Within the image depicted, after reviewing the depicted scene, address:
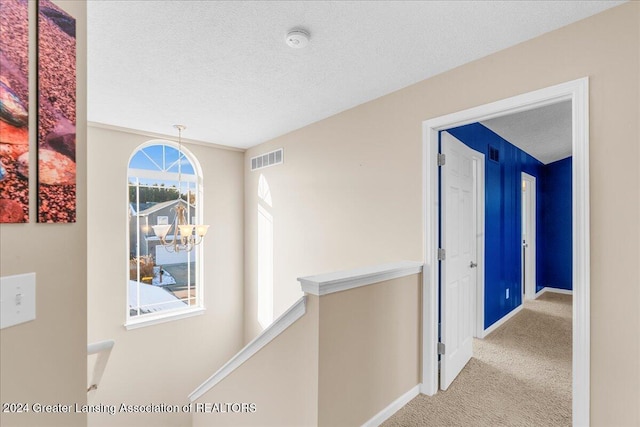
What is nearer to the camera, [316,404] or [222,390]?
[316,404]

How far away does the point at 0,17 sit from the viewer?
812 mm

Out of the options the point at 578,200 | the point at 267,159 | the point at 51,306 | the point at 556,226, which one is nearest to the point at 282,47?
the point at 51,306

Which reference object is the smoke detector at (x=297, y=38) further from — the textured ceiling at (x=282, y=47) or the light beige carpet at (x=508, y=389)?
the light beige carpet at (x=508, y=389)

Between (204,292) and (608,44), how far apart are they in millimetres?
4619

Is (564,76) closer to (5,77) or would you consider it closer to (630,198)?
(630,198)

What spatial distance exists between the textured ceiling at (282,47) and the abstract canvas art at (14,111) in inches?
37.7

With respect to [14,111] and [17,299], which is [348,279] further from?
[14,111]

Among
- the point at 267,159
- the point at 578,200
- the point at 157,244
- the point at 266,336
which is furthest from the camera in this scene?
the point at 267,159

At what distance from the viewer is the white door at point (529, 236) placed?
17.6ft

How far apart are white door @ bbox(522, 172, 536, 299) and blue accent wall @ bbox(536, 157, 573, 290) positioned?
34 cm

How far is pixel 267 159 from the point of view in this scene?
14.1 ft

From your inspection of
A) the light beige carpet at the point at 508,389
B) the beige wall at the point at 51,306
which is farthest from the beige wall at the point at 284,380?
the beige wall at the point at 51,306

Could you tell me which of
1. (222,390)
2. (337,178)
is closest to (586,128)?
(337,178)

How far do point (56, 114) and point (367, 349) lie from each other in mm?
1861
